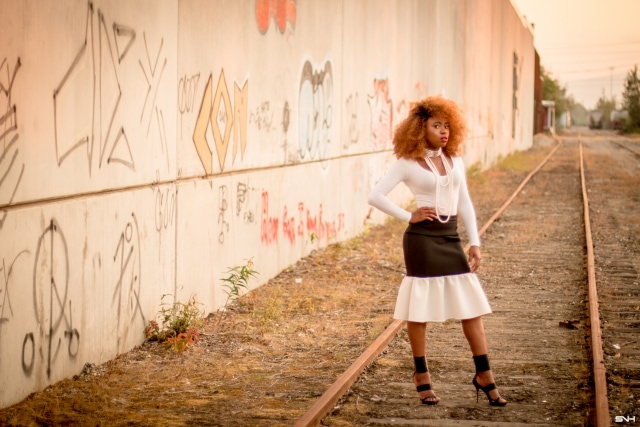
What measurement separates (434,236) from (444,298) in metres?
0.37

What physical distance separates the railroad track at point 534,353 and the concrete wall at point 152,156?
5.69 feet

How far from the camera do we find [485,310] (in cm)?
590

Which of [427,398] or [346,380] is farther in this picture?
[346,380]

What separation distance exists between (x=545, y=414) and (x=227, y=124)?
4501 mm

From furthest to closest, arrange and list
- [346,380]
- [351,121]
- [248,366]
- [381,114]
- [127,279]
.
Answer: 1. [381,114]
2. [351,121]
3. [248,366]
4. [127,279]
5. [346,380]

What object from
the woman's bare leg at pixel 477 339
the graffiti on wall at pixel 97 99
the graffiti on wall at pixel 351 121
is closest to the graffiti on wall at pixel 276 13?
the graffiti on wall at pixel 97 99

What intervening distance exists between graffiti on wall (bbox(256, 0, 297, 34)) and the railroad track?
12.0ft

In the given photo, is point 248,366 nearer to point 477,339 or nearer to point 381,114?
point 477,339

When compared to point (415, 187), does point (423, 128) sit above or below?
above

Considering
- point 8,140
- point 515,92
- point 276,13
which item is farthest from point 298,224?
point 515,92

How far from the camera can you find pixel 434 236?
5902 mm

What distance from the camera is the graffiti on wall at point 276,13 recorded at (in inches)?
401

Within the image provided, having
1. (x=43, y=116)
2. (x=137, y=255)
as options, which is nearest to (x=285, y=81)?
(x=137, y=255)

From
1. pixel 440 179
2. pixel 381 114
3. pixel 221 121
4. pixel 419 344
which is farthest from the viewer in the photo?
pixel 381 114
